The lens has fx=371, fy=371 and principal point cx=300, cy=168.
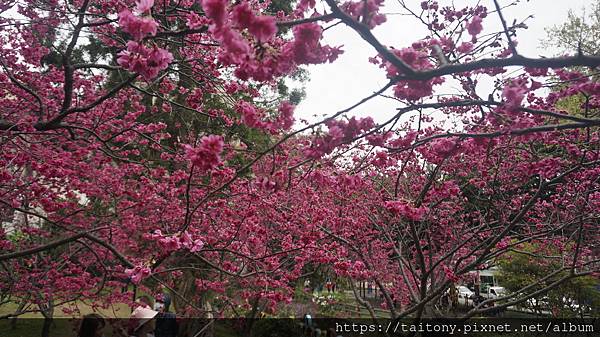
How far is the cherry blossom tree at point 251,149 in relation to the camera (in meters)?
1.96

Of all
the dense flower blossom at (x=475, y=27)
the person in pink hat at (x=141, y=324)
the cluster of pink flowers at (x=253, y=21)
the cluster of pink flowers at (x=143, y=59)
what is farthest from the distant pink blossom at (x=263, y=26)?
the person in pink hat at (x=141, y=324)

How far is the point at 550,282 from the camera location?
8578mm

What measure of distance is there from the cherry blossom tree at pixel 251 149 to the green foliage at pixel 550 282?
2.41 meters

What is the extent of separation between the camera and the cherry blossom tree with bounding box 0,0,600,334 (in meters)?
1.96

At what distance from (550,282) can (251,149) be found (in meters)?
7.65

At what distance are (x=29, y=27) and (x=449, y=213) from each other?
751 cm

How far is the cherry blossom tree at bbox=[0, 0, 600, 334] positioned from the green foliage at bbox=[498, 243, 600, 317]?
A: 2.41 metres

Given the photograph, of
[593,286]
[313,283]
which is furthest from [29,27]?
[593,286]

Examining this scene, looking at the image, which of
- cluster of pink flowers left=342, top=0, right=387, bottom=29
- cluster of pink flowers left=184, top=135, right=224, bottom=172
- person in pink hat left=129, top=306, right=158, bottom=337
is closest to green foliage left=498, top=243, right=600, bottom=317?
person in pink hat left=129, top=306, right=158, bottom=337

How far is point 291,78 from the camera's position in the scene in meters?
11.6

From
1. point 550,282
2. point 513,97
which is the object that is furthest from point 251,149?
point 550,282

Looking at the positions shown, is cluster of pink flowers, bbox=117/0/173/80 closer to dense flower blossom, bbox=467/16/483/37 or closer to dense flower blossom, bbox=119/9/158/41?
dense flower blossom, bbox=119/9/158/41

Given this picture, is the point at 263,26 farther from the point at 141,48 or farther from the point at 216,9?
the point at 141,48

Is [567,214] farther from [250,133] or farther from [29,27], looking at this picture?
[29,27]
